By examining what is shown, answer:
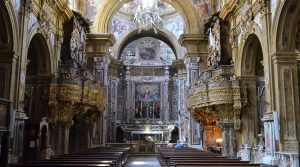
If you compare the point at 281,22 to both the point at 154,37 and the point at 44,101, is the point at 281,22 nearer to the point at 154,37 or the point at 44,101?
the point at 44,101

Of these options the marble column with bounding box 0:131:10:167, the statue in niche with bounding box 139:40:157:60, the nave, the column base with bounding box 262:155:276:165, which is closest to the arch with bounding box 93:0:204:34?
the nave

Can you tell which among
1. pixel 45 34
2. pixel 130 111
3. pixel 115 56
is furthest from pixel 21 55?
pixel 130 111

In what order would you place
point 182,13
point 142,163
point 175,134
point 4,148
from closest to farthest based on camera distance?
point 4,148, point 142,163, point 182,13, point 175,134

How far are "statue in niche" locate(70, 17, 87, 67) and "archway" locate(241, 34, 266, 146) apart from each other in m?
7.76

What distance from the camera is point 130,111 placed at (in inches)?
1214

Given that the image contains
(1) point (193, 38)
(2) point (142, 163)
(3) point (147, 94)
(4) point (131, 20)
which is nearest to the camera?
(2) point (142, 163)

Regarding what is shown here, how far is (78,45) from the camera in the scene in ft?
56.6

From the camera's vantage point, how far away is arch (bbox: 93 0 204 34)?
68.4 ft

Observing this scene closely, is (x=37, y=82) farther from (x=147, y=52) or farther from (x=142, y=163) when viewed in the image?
(x=147, y=52)

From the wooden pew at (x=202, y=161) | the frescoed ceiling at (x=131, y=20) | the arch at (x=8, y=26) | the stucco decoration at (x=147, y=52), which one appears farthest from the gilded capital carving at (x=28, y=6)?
the stucco decoration at (x=147, y=52)

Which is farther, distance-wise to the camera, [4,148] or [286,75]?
[286,75]

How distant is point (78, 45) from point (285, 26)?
1015 cm

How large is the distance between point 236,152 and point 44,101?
8.22 meters

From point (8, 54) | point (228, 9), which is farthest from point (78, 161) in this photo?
point (228, 9)
